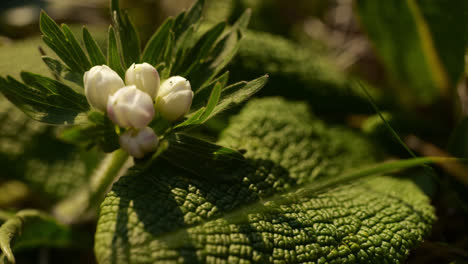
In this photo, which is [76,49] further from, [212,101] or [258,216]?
[258,216]

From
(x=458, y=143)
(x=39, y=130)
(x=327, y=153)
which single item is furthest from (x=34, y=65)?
(x=458, y=143)

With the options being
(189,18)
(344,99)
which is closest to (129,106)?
(189,18)

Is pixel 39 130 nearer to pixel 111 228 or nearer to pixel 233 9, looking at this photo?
pixel 111 228

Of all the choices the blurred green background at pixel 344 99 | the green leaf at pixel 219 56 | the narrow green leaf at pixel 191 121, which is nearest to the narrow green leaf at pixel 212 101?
the narrow green leaf at pixel 191 121

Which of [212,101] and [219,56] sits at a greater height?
[219,56]

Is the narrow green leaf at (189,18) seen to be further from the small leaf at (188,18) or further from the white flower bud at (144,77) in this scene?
the white flower bud at (144,77)

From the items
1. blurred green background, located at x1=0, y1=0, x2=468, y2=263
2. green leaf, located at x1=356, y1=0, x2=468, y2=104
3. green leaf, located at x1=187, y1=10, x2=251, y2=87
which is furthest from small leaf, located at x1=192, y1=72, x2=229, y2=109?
green leaf, located at x1=356, y1=0, x2=468, y2=104
